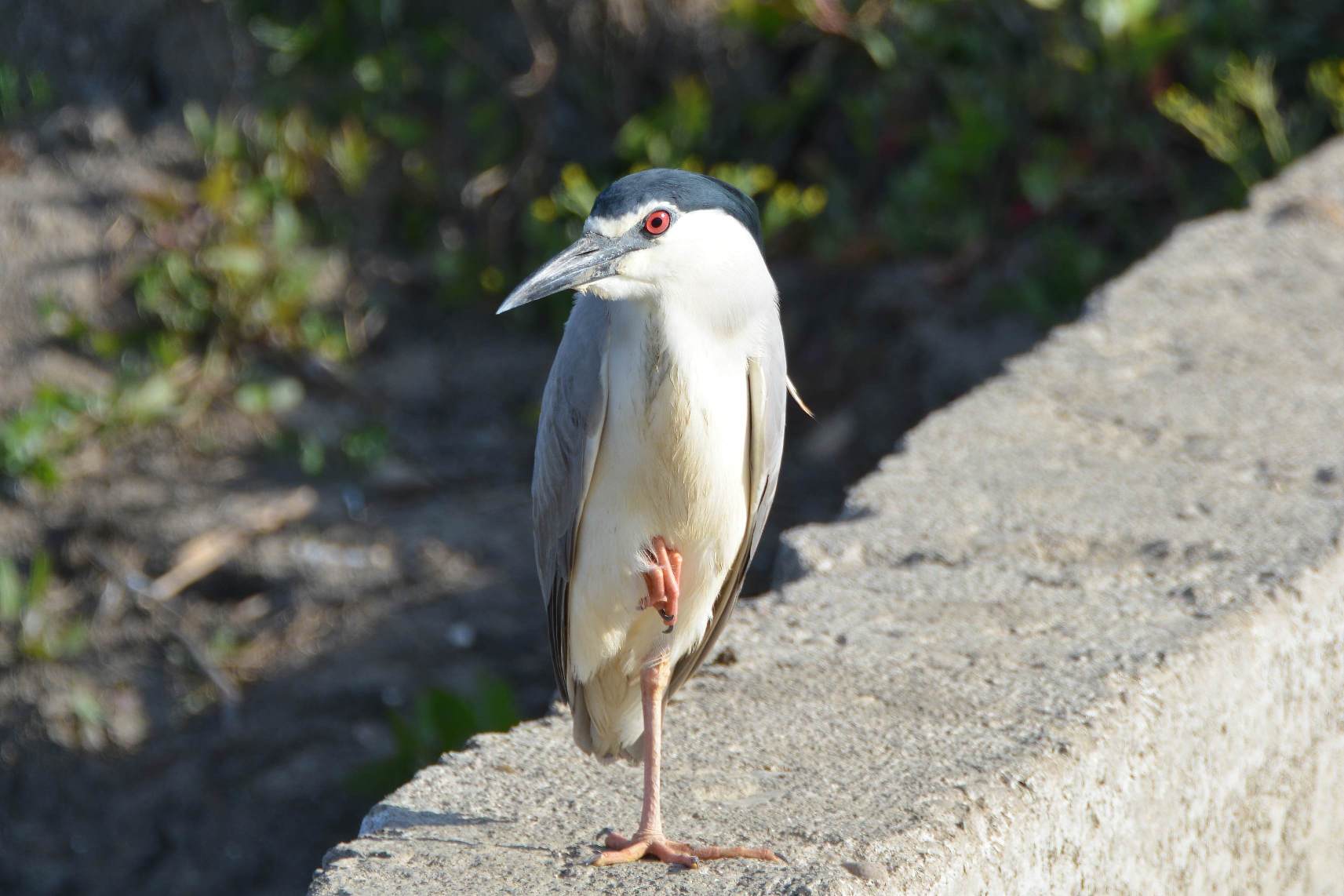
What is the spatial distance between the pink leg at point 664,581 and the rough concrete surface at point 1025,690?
0.28 m

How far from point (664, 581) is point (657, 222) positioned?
520mm

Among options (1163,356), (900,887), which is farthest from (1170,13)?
(900,887)

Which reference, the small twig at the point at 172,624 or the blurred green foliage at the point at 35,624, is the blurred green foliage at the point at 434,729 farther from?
the blurred green foliage at the point at 35,624

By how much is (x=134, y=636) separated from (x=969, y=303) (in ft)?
8.49

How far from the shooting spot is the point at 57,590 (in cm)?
432

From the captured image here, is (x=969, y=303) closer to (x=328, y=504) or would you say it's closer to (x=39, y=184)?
(x=328, y=504)

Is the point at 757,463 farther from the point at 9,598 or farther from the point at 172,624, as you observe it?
the point at 9,598

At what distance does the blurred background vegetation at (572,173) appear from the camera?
456 cm

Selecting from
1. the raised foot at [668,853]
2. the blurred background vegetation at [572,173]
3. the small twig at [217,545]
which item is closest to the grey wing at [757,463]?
the raised foot at [668,853]

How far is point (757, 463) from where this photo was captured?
228 centimetres

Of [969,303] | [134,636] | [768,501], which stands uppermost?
[768,501]

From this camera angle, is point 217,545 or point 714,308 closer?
point 714,308

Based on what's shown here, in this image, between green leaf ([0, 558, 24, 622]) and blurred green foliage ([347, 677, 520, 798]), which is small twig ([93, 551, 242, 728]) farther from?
blurred green foliage ([347, 677, 520, 798])

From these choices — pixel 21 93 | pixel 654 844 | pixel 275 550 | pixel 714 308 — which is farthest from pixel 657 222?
pixel 21 93
